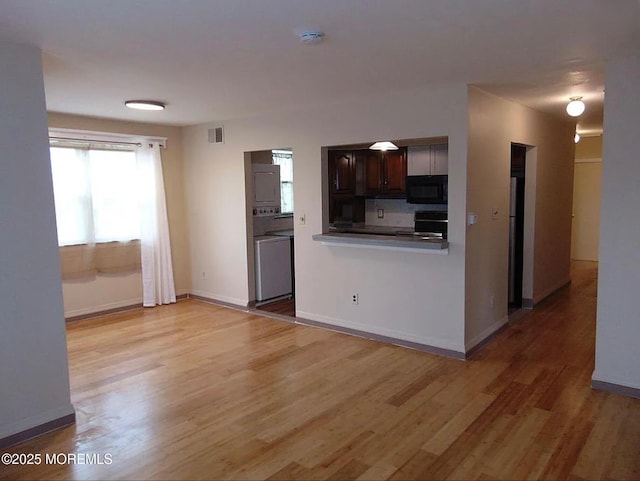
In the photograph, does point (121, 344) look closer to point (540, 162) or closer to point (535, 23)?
point (535, 23)

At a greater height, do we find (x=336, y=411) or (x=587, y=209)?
(x=587, y=209)

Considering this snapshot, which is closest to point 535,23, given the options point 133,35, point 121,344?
point 133,35

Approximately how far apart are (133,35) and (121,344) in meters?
3.24

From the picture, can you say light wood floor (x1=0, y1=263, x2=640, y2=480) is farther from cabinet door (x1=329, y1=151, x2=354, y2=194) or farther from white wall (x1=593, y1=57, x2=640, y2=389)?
cabinet door (x1=329, y1=151, x2=354, y2=194)

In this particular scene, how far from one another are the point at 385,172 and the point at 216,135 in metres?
2.41

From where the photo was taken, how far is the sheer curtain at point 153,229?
241 inches

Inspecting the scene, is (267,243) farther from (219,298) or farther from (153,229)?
(153,229)

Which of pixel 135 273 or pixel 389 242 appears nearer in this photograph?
pixel 389 242

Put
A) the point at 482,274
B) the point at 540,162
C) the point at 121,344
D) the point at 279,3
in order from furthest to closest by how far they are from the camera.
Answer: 1. the point at 540,162
2. the point at 121,344
3. the point at 482,274
4. the point at 279,3

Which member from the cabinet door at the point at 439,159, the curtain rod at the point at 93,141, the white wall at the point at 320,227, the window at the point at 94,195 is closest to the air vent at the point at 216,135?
the white wall at the point at 320,227

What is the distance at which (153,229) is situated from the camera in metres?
6.23

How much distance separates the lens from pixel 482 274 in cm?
451

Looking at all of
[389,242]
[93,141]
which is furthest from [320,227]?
[93,141]

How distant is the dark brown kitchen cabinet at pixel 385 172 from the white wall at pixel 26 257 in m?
4.60
